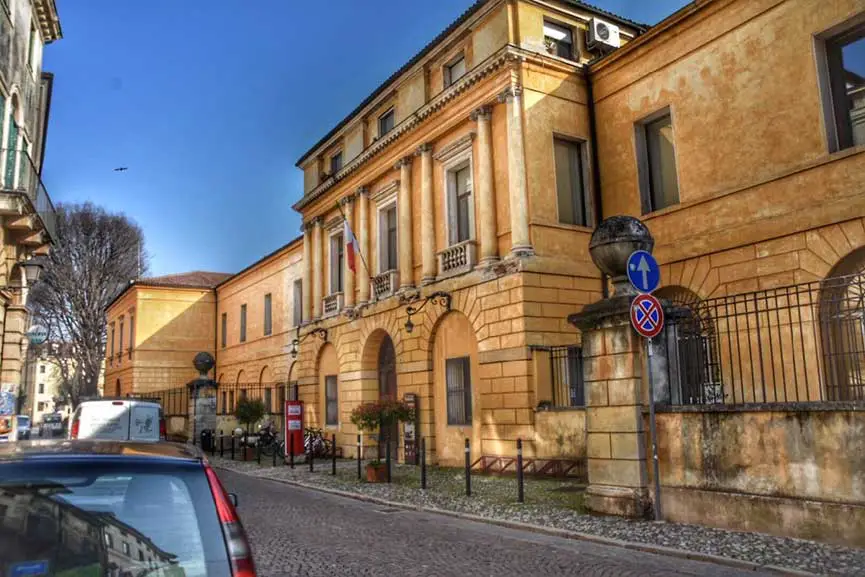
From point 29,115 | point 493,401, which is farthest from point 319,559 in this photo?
point 29,115

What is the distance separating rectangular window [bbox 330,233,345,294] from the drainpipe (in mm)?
10979

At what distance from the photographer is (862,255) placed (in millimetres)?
13094

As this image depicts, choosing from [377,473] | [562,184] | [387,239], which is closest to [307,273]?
[387,239]

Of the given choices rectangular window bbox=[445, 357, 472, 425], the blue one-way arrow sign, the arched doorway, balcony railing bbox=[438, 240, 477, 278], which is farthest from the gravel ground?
balcony railing bbox=[438, 240, 477, 278]

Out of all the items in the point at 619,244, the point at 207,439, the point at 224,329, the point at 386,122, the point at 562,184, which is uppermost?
the point at 386,122

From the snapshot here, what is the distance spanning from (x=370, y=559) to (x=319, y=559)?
0.57 metres

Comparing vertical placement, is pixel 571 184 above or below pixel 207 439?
above

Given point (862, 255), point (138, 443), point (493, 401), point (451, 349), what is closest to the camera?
point (138, 443)

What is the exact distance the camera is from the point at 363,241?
2416 centimetres

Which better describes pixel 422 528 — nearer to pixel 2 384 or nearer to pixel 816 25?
pixel 816 25

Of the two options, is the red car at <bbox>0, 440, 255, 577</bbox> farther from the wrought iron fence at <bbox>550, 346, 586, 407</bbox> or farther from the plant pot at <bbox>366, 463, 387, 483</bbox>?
the wrought iron fence at <bbox>550, 346, 586, 407</bbox>

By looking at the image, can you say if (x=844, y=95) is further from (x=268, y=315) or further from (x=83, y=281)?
(x=83, y=281)

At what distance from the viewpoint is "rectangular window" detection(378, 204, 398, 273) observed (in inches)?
930

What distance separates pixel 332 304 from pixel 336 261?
180 cm
